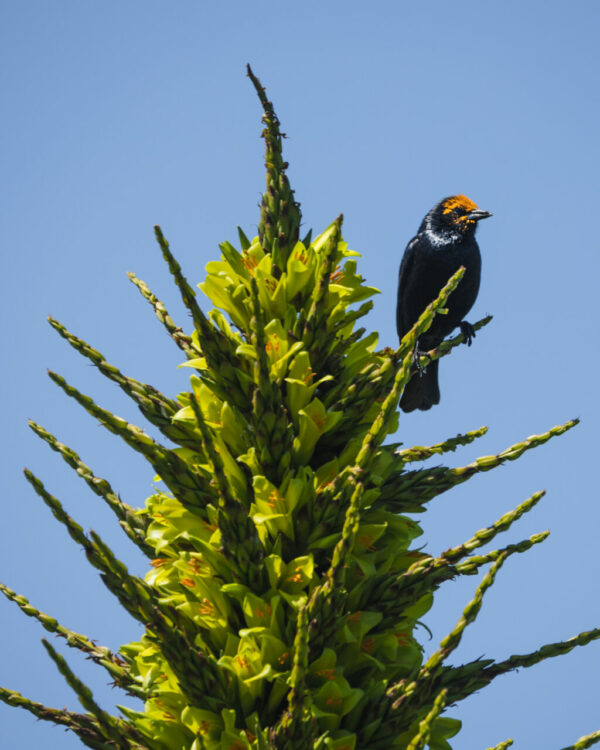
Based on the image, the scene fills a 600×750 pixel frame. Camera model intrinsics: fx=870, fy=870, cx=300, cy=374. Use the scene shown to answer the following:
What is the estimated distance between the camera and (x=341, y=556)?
273 centimetres

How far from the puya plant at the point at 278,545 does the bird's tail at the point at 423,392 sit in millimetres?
6567

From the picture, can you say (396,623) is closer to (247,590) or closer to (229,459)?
(247,590)

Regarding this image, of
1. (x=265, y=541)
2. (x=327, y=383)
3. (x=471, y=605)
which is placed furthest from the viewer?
(x=327, y=383)

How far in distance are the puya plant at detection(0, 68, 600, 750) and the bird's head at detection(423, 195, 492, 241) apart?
7.19 m

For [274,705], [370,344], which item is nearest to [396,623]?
[274,705]

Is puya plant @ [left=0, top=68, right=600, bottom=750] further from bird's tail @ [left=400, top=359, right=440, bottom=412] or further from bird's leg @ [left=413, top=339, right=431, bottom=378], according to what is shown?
bird's tail @ [left=400, top=359, right=440, bottom=412]

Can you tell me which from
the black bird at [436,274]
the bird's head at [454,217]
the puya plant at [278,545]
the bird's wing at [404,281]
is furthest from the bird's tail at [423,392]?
the puya plant at [278,545]

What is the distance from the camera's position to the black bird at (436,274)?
33.9 feet

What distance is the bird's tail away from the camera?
10656 mm

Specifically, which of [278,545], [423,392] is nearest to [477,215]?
[423,392]

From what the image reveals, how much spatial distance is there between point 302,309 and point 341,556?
1.48 m

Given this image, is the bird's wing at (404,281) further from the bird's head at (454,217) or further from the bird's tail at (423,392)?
the bird's tail at (423,392)

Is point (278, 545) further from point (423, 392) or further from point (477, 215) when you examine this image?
point (477, 215)

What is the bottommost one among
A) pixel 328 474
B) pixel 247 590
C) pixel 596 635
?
pixel 596 635
